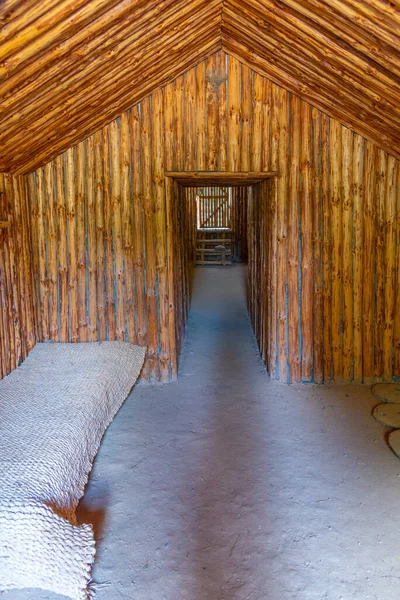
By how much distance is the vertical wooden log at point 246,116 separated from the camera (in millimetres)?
5203

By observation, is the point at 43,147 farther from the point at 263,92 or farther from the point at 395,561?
the point at 395,561

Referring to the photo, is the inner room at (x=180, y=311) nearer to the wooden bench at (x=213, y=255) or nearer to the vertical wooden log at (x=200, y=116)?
the vertical wooden log at (x=200, y=116)

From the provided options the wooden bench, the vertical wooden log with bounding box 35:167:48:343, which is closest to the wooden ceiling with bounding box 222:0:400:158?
the vertical wooden log with bounding box 35:167:48:343

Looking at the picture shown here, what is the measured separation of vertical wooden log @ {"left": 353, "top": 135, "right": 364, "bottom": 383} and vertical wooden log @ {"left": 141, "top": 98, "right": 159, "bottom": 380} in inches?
90.2

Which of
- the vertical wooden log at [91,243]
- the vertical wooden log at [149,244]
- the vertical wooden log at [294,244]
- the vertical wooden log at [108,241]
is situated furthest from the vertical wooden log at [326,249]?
the vertical wooden log at [91,243]

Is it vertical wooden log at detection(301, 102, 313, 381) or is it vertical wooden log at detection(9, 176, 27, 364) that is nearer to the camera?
vertical wooden log at detection(9, 176, 27, 364)

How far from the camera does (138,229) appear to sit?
5422 millimetres

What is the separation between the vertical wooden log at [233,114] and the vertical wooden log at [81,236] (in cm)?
165

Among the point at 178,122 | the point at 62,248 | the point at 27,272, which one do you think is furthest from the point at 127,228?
the point at 178,122

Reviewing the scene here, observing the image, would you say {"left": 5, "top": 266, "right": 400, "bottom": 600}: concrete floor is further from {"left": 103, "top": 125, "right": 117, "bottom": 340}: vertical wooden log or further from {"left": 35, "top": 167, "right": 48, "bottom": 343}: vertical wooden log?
{"left": 35, "top": 167, "right": 48, "bottom": 343}: vertical wooden log

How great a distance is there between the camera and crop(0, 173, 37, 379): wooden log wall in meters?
4.64

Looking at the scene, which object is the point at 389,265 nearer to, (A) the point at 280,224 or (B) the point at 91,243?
(A) the point at 280,224

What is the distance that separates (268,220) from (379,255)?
134 cm

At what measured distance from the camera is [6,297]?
468 cm
